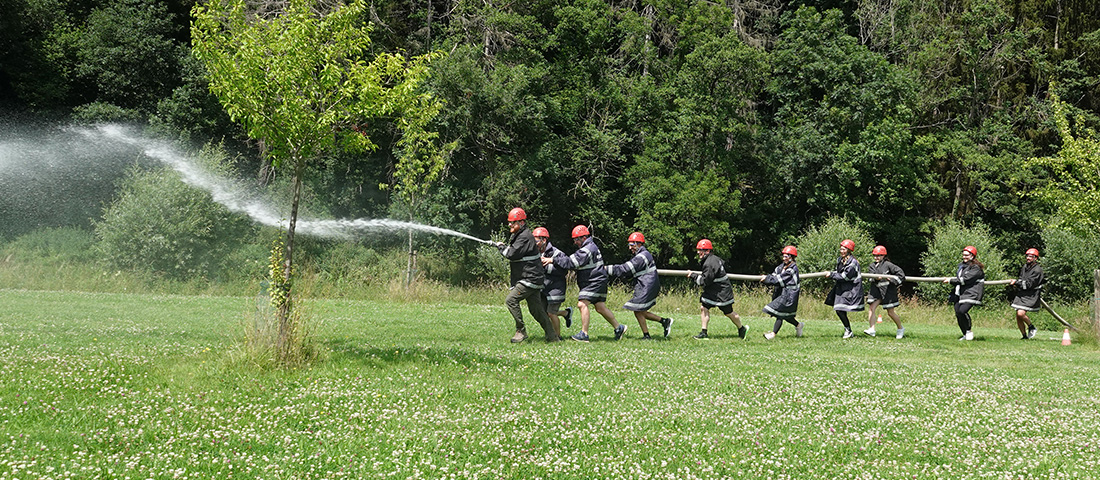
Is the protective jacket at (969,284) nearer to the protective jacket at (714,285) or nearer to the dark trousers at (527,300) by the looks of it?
the protective jacket at (714,285)

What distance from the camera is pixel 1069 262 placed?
131 feet

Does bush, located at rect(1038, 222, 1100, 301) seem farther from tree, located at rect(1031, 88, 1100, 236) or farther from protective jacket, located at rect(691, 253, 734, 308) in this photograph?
protective jacket, located at rect(691, 253, 734, 308)

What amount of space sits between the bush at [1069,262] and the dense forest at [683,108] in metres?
0.19

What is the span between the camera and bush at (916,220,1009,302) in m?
39.0

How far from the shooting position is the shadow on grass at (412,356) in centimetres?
1177

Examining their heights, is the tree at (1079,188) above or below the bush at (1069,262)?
above

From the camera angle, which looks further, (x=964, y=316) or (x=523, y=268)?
(x=964, y=316)

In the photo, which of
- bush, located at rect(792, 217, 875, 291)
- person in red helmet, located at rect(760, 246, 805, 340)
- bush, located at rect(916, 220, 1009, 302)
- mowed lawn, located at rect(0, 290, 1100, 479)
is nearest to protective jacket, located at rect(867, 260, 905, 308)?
person in red helmet, located at rect(760, 246, 805, 340)

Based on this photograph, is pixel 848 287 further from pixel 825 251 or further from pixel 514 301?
pixel 825 251

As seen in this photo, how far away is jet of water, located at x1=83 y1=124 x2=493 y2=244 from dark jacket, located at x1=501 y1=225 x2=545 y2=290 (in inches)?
940

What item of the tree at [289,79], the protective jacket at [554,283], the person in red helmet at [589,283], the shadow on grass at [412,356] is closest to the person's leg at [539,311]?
the protective jacket at [554,283]

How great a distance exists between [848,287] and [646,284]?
6533mm

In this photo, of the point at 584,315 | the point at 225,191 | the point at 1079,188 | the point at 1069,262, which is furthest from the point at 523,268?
the point at 1069,262

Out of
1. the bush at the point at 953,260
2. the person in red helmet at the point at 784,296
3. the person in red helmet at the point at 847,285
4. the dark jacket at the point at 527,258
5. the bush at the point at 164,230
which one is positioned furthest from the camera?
the bush at the point at 953,260
